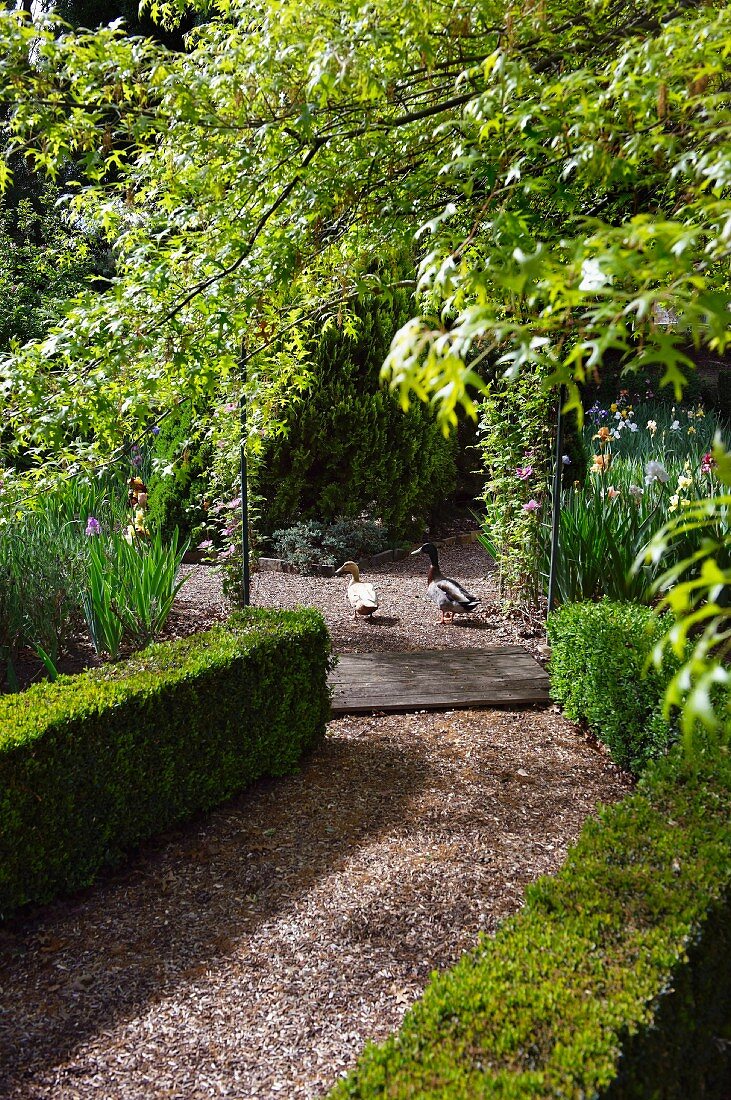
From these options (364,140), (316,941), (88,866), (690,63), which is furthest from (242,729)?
(690,63)

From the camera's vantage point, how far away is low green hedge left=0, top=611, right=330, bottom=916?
275 centimetres

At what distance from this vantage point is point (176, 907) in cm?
285

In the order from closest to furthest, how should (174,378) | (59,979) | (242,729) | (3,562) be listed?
(59,979) < (174,378) < (242,729) < (3,562)

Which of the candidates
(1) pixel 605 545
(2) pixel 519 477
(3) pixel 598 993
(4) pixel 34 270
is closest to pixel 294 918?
(3) pixel 598 993

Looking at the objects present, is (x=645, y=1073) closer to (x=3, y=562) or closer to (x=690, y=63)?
(x=690, y=63)

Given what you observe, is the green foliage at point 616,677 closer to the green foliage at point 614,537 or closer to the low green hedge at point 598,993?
the green foliage at point 614,537

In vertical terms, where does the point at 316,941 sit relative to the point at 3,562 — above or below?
below

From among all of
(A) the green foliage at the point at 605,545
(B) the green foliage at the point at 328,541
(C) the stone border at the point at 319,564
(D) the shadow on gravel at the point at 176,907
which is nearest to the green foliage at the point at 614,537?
(A) the green foliage at the point at 605,545

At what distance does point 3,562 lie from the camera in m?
4.52

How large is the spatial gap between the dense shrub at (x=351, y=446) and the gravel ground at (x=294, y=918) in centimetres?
455

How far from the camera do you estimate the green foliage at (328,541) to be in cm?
807

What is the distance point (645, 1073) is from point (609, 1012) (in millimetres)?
120

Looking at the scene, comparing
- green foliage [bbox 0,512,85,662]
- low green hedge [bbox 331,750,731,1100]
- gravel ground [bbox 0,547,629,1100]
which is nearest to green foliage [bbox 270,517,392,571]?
green foliage [bbox 0,512,85,662]

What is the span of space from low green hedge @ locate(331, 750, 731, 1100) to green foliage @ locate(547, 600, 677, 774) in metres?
1.16
